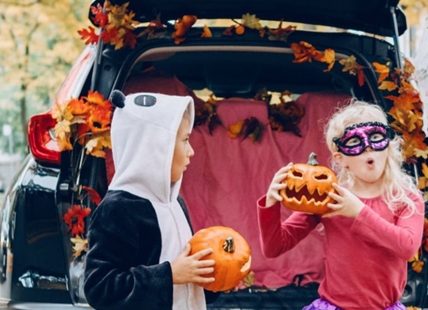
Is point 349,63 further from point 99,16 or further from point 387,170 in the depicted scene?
point 99,16

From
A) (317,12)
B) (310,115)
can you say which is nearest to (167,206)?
(317,12)

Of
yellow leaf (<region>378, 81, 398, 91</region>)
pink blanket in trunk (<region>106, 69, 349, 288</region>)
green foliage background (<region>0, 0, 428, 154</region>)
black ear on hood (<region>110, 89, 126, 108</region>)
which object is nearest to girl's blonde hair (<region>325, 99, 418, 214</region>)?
yellow leaf (<region>378, 81, 398, 91</region>)

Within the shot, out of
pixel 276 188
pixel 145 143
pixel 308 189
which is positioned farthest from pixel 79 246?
pixel 308 189

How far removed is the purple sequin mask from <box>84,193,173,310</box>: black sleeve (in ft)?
2.47

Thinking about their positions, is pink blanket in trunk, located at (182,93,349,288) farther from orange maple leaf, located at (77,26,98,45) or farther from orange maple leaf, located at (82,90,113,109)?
orange maple leaf, located at (82,90,113,109)

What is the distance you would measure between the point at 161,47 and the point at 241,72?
1.41 m

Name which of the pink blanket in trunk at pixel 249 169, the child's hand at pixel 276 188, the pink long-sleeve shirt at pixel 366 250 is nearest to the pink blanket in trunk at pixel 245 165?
the pink blanket in trunk at pixel 249 169

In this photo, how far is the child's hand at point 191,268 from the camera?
6.93 feet

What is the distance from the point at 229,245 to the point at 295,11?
153cm

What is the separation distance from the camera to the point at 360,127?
2.38 m

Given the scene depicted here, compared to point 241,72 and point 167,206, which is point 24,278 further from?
point 241,72

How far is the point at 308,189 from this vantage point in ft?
7.52

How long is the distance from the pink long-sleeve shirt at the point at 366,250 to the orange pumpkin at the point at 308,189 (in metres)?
0.11

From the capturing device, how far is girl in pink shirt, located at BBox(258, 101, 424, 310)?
2.34 m
